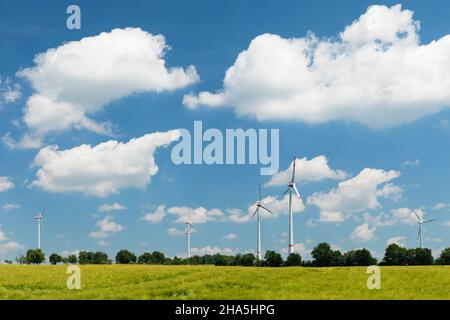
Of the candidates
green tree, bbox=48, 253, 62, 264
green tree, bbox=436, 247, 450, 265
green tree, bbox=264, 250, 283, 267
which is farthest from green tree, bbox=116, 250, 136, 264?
green tree, bbox=436, 247, 450, 265

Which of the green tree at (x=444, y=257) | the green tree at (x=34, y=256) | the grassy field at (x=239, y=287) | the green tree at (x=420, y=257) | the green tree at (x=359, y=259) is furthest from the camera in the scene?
the green tree at (x=34, y=256)

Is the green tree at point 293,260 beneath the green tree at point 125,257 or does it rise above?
above

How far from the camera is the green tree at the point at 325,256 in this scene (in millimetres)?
157250

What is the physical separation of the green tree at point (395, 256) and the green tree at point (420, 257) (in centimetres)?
131

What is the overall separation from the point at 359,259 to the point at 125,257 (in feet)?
267

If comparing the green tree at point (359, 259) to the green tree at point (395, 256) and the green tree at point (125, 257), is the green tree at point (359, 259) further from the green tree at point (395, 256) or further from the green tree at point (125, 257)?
the green tree at point (125, 257)

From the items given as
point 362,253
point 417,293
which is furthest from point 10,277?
point 362,253

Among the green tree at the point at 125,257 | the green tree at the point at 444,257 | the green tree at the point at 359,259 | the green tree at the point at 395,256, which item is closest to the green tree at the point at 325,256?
the green tree at the point at 359,259

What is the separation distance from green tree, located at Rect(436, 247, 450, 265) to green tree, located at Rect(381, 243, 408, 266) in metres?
15.2

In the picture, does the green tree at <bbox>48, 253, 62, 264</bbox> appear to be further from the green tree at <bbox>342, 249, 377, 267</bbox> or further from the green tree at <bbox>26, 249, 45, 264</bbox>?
the green tree at <bbox>342, 249, 377, 267</bbox>

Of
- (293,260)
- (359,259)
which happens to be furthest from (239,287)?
(359,259)

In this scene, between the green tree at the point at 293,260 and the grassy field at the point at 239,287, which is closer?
the grassy field at the point at 239,287

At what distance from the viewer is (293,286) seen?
51094 mm

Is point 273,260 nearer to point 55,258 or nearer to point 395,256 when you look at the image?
point 395,256
